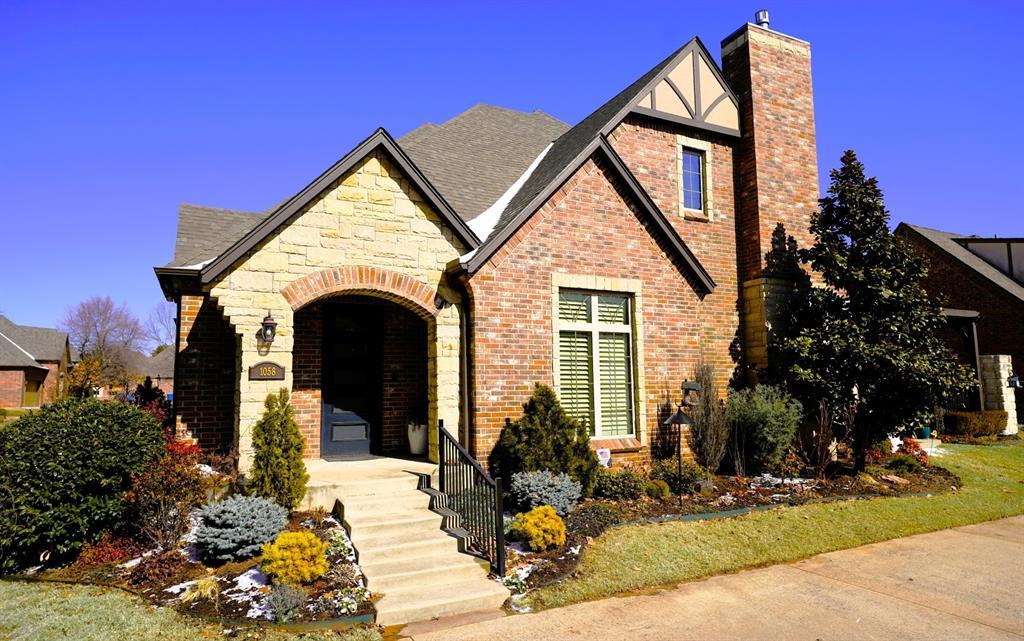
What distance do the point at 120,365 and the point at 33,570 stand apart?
62307mm

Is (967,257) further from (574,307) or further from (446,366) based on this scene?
(446,366)

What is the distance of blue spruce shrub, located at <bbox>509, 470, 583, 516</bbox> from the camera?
26.5ft

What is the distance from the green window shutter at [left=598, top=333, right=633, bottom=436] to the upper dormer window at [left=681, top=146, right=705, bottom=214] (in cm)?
418

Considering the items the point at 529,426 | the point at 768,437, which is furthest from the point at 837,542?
the point at 529,426

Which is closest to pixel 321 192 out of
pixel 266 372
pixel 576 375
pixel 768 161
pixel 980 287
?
pixel 266 372

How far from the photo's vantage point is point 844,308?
1252 cm

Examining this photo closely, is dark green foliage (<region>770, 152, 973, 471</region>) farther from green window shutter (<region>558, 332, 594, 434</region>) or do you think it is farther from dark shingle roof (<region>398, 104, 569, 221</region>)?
dark shingle roof (<region>398, 104, 569, 221</region>)

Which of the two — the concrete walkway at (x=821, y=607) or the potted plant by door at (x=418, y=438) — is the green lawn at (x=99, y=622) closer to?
the concrete walkway at (x=821, y=607)

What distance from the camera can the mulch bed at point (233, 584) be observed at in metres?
5.67

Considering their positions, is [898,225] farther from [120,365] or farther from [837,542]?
[120,365]

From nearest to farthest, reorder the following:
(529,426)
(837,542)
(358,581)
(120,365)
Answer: (358,581), (837,542), (529,426), (120,365)

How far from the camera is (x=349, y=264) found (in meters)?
9.14

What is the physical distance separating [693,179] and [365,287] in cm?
815

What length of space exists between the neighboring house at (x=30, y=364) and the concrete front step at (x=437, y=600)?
46.8 meters
